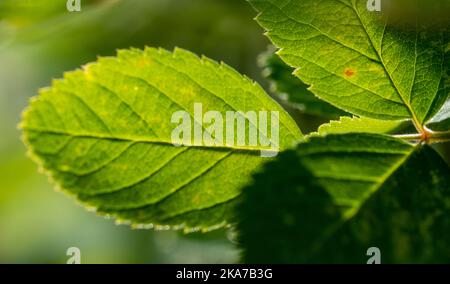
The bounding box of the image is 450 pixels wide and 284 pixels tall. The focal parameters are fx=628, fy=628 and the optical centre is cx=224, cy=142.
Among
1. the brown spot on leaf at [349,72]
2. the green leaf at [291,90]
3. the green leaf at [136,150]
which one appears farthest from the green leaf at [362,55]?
the green leaf at [291,90]

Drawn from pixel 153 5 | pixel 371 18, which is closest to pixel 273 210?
pixel 371 18

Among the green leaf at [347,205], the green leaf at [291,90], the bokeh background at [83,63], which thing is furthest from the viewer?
the bokeh background at [83,63]

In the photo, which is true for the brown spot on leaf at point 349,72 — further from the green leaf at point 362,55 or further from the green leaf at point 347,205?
the green leaf at point 347,205

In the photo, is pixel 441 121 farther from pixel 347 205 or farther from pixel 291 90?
pixel 291 90

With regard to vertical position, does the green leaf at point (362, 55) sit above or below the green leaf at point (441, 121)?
above

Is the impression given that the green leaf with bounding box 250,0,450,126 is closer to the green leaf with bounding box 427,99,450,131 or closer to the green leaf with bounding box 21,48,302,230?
the green leaf with bounding box 427,99,450,131

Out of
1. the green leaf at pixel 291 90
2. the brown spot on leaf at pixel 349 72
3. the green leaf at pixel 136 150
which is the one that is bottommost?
the green leaf at pixel 136 150

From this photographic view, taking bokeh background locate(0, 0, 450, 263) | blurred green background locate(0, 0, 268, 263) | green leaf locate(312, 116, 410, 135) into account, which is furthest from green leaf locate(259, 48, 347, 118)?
blurred green background locate(0, 0, 268, 263)
